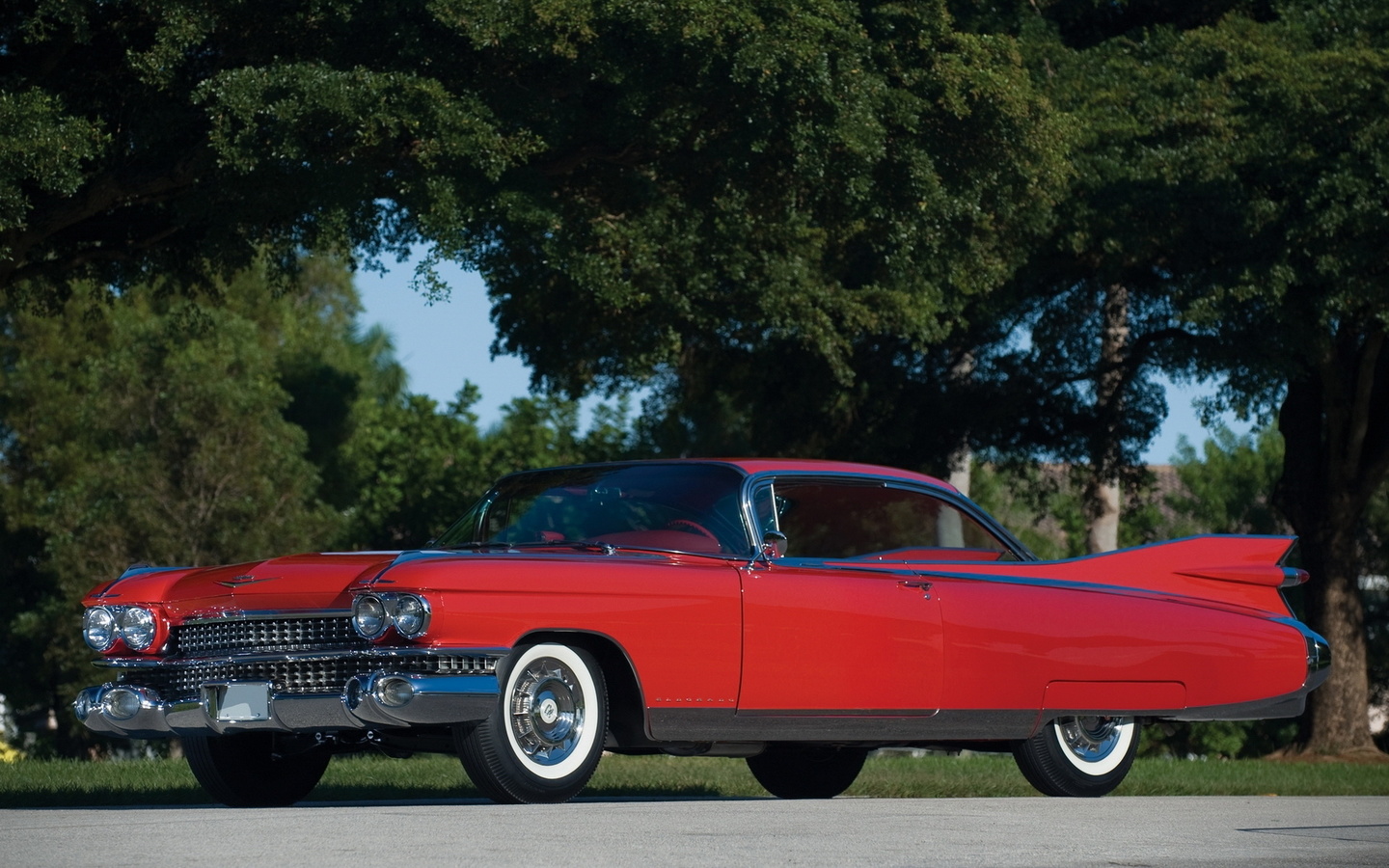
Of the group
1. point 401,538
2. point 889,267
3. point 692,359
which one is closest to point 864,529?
point 692,359

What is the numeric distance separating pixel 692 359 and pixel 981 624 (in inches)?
724

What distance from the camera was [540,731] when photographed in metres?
7.57

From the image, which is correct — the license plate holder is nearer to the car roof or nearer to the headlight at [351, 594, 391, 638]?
the headlight at [351, 594, 391, 638]

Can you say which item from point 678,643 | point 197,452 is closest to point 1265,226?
point 678,643

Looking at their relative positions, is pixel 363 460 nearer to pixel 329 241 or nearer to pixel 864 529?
pixel 864 529

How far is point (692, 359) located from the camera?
Result: 88.8 ft

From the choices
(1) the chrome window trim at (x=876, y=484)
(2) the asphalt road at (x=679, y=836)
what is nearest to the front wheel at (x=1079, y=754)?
(1) the chrome window trim at (x=876, y=484)

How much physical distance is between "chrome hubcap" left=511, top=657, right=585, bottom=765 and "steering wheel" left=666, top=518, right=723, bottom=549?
0.98 m

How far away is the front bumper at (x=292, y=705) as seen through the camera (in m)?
7.14

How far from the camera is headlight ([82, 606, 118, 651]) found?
8.16 m

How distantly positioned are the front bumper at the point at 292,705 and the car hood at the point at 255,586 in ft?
1.04

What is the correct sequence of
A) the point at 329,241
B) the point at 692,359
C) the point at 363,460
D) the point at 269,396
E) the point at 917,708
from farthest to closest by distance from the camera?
the point at 363,460
the point at 269,396
the point at 692,359
the point at 329,241
the point at 917,708

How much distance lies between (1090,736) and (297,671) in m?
4.23

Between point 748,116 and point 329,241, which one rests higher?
point 748,116
